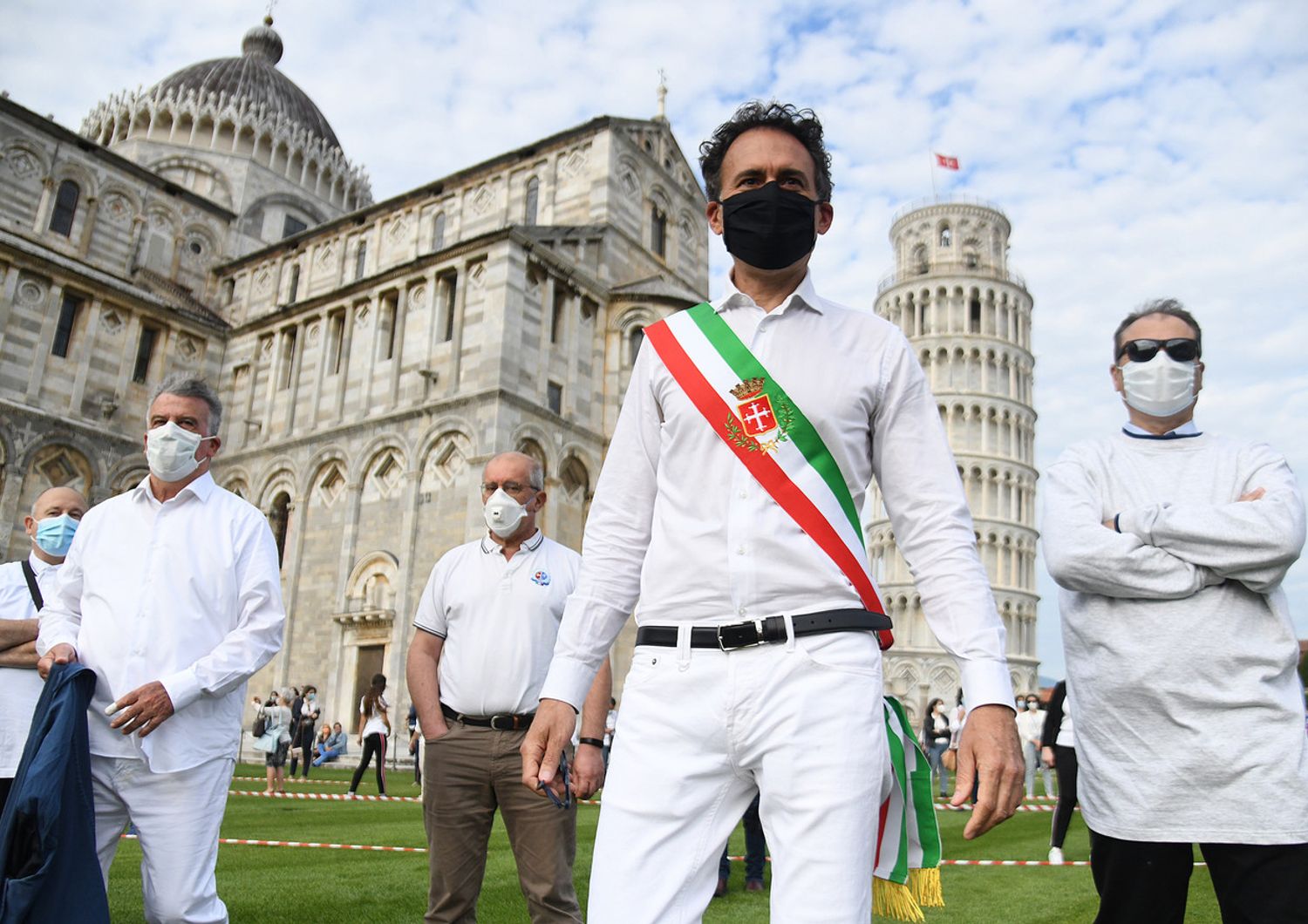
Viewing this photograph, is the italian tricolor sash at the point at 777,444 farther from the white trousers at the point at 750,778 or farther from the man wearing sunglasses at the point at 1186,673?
the man wearing sunglasses at the point at 1186,673

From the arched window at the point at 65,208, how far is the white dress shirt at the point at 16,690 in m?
30.3

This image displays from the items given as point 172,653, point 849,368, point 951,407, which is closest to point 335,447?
point 172,653

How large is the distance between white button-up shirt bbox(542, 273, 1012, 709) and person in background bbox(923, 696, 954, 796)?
57.6 ft

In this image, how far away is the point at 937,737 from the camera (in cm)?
1955

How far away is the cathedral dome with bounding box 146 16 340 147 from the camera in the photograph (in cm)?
3959

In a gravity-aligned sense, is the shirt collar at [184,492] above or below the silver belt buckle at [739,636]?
above

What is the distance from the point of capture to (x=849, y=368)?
246 centimetres

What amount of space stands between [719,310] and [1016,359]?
6638 cm

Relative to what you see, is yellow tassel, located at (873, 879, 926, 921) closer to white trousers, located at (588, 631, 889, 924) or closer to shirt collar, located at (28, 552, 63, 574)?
white trousers, located at (588, 631, 889, 924)

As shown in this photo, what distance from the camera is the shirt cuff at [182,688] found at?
3.40m

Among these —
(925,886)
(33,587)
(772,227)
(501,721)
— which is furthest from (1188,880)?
(33,587)

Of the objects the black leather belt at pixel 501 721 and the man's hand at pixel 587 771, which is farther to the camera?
the black leather belt at pixel 501 721

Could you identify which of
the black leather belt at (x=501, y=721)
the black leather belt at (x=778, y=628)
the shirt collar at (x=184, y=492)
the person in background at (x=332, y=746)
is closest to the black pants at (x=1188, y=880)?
→ the black leather belt at (x=778, y=628)

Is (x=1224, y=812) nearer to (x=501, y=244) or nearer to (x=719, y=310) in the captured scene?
(x=719, y=310)
